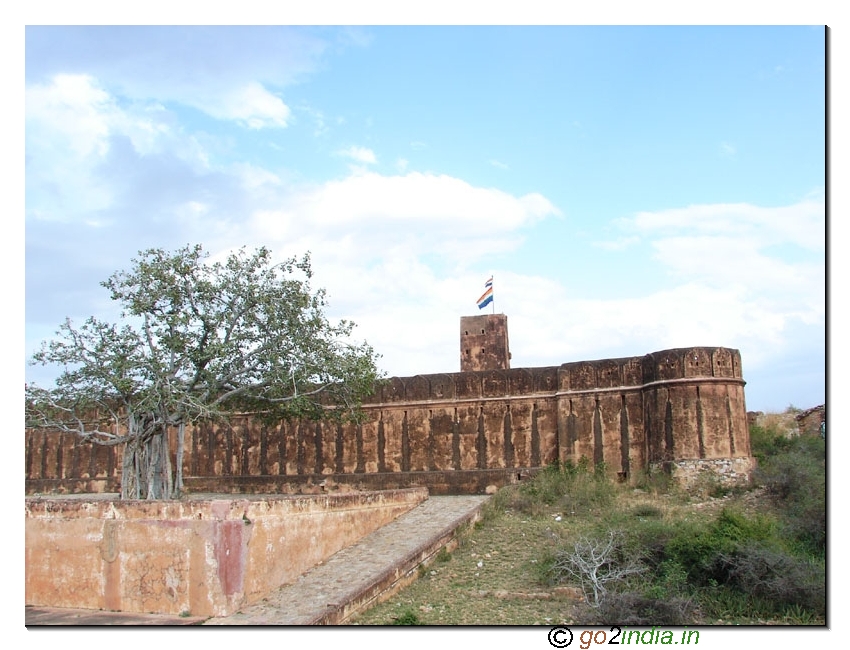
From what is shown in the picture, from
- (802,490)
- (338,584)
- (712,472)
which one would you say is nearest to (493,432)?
(712,472)

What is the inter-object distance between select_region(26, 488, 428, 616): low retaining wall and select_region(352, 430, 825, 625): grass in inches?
72.2

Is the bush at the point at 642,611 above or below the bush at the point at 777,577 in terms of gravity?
below

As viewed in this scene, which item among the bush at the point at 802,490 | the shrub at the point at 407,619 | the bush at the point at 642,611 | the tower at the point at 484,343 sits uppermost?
the tower at the point at 484,343

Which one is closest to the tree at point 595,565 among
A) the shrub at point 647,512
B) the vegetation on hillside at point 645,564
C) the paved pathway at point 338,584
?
the vegetation on hillside at point 645,564

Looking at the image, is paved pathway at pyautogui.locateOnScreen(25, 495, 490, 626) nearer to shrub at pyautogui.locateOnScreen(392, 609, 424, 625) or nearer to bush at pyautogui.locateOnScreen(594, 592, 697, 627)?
shrub at pyautogui.locateOnScreen(392, 609, 424, 625)

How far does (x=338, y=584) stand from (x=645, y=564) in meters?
4.55

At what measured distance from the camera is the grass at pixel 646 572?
10703 mm

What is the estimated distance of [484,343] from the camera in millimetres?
22156

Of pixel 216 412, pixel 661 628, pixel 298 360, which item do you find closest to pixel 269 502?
pixel 216 412

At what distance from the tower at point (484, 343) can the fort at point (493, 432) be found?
3 cm

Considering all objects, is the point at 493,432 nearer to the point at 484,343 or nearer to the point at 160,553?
the point at 484,343

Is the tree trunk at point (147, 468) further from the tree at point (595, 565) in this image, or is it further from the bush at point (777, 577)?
the bush at point (777, 577)

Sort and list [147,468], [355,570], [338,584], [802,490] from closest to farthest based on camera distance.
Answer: [338,584] → [355,570] → [802,490] → [147,468]

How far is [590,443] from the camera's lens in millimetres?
18609
